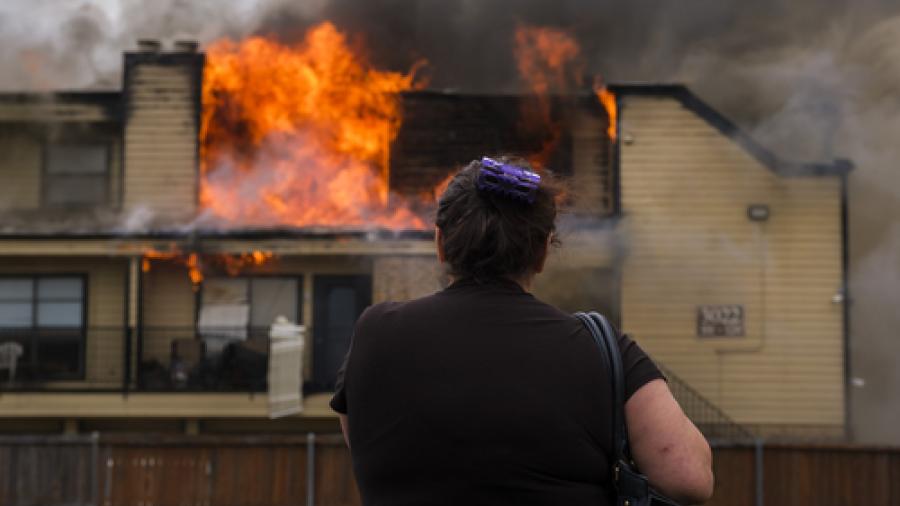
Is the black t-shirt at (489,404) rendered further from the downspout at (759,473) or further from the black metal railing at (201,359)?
the black metal railing at (201,359)

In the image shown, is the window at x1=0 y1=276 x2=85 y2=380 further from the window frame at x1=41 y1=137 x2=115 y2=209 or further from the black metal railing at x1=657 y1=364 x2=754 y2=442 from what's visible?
the black metal railing at x1=657 y1=364 x2=754 y2=442

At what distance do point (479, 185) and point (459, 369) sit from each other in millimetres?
355

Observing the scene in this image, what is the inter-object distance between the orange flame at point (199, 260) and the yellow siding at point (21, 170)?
280 cm

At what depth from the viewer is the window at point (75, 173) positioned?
786 inches

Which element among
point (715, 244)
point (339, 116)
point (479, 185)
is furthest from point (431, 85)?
point (479, 185)

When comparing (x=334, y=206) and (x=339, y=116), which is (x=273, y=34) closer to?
(x=339, y=116)

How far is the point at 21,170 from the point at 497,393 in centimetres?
1988

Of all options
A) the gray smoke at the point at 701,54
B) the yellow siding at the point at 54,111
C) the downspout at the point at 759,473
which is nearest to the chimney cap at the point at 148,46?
the yellow siding at the point at 54,111

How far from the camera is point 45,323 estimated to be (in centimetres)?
1938

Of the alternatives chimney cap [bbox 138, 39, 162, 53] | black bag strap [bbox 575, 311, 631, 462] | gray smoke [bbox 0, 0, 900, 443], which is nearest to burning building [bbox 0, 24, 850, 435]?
chimney cap [bbox 138, 39, 162, 53]

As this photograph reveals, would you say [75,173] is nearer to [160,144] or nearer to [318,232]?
[160,144]

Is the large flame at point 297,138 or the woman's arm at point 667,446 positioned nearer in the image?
the woman's arm at point 667,446

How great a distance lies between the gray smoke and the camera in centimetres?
1977

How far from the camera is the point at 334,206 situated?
19250mm
